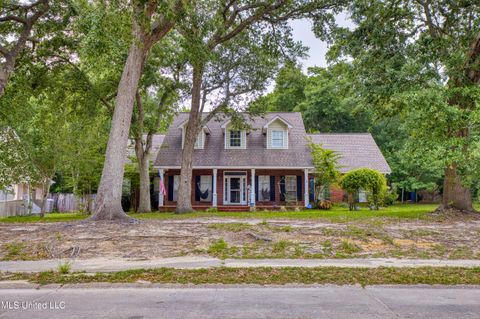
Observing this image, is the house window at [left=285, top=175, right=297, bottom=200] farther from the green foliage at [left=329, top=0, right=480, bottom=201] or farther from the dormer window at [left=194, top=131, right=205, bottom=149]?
the green foliage at [left=329, top=0, right=480, bottom=201]

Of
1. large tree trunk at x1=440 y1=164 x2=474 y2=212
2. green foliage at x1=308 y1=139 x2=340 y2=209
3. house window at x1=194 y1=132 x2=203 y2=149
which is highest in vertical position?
house window at x1=194 y1=132 x2=203 y2=149

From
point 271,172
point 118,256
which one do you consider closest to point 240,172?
point 271,172

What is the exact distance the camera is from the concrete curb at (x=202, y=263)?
6609 millimetres

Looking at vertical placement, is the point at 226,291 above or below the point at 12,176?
below

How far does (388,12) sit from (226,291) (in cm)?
1367

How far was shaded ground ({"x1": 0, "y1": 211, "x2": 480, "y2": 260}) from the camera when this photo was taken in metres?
7.93

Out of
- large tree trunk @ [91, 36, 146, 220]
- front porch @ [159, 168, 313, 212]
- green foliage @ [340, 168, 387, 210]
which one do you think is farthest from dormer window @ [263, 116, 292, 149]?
large tree trunk @ [91, 36, 146, 220]

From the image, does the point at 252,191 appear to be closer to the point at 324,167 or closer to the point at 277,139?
the point at 277,139

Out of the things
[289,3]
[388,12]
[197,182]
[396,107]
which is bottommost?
[197,182]

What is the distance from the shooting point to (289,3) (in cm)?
1566

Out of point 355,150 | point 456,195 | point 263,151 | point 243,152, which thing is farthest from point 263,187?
point 456,195

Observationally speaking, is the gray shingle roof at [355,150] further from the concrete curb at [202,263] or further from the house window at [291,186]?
the concrete curb at [202,263]

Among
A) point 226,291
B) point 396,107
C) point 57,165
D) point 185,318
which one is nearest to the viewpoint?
point 185,318

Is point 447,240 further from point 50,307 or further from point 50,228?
point 50,228
